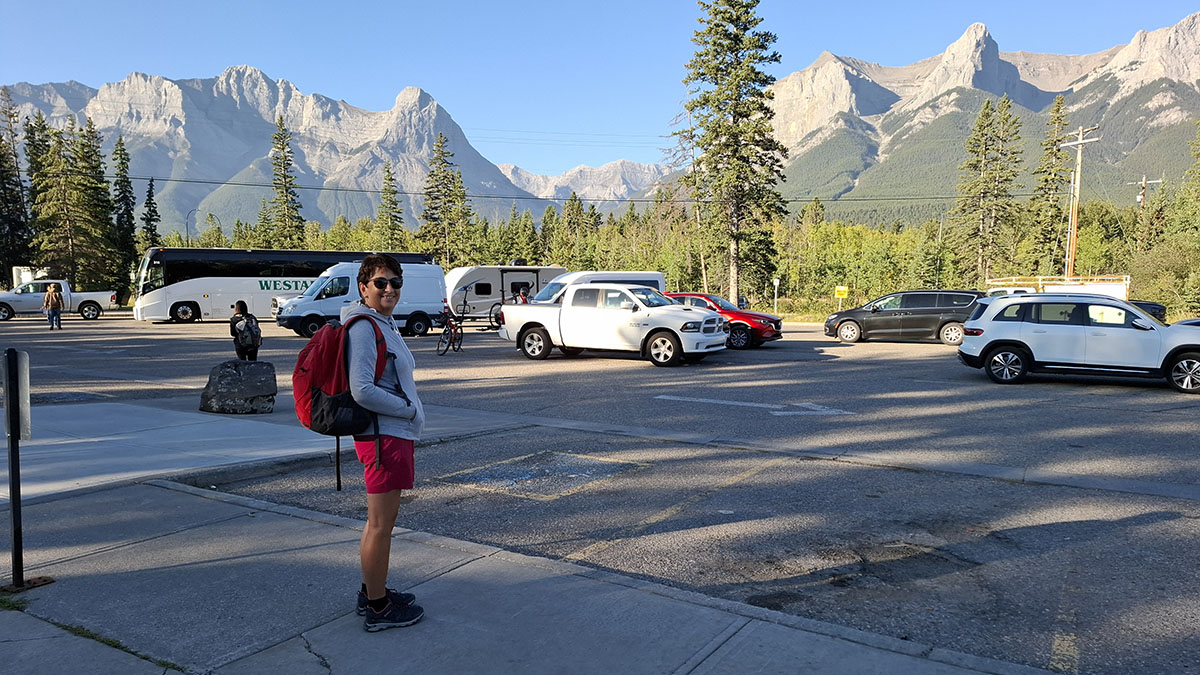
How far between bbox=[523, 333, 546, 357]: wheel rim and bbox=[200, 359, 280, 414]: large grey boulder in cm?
829

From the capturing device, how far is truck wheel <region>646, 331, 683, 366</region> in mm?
16172

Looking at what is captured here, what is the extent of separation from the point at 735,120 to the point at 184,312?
2948 cm

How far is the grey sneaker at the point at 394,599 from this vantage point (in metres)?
3.56

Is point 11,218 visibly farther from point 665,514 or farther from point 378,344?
point 378,344

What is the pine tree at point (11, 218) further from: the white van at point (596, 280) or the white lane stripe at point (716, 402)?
the white lane stripe at point (716, 402)

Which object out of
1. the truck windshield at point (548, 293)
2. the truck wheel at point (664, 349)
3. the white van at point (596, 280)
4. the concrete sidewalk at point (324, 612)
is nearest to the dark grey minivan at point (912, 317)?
the white van at point (596, 280)

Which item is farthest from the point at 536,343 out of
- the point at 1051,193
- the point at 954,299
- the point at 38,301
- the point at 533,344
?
the point at 1051,193

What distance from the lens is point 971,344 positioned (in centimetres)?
1401

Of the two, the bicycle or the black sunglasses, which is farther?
the bicycle

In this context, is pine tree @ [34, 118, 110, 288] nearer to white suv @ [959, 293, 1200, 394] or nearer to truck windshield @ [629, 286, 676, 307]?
truck windshield @ [629, 286, 676, 307]

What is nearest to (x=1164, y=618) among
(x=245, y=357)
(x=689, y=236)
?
(x=245, y=357)

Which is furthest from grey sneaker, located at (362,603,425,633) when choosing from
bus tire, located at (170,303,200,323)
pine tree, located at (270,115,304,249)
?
pine tree, located at (270,115,304,249)

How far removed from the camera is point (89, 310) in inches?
1460

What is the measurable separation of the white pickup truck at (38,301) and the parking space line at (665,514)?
129ft
